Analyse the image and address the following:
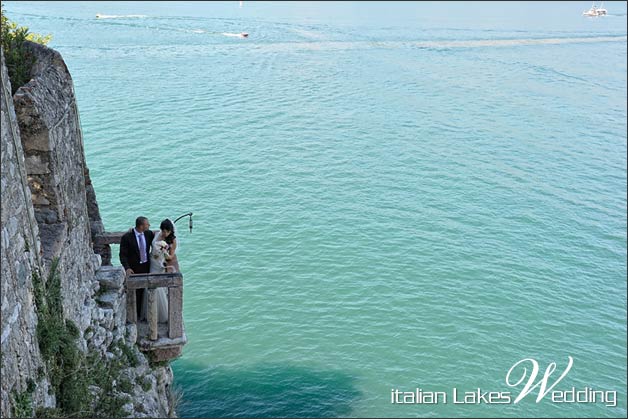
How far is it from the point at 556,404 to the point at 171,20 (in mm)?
54249

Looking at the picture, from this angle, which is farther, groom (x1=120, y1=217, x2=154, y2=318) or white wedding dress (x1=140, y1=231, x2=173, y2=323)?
white wedding dress (x1=140, y1=231, x2=173, y2=323)

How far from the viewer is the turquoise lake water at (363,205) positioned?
19734 millimetres

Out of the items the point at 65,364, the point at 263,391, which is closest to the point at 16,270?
the point at 65,364

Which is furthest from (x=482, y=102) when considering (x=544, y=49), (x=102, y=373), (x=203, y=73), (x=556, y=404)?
(x=102, y=373)

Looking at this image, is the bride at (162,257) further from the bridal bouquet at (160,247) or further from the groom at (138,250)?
the groom at (138,250)

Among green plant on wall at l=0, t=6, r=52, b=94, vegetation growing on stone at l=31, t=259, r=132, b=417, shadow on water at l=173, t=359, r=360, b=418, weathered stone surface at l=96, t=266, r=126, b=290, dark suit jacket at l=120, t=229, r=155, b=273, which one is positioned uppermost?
green plant on wall at l=0, t=6, r=52, b=94

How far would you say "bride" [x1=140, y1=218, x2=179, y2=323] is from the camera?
10578mm

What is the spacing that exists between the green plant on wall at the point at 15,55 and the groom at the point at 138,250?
2536 mm

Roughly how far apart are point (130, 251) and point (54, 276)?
2.85 metres

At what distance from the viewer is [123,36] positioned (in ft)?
183

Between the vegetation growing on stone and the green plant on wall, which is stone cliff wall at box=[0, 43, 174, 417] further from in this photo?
the green plant on wall

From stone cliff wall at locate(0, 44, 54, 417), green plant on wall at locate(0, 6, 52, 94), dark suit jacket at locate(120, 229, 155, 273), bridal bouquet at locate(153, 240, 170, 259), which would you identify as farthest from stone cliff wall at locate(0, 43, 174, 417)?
bridal bouquet at locate(153, 240, 170, 259)

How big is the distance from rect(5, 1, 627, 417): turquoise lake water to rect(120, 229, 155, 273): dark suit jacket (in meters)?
6.76

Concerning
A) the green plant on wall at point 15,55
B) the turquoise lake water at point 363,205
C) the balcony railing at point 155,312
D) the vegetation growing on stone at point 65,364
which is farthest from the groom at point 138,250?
the turquoise lake water at point 363,205
